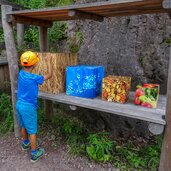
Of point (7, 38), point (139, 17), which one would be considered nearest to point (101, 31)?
point (139, 17)

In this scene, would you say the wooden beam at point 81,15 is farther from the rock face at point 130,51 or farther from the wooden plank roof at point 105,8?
the rock face at point 130,51

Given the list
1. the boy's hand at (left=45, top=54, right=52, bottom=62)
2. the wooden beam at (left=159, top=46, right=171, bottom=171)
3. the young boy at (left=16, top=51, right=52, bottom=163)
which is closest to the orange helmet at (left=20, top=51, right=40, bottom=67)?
the young boy at (left=16, top=51, right=52, bottom=163)

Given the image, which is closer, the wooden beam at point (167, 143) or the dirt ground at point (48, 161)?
the wooden beam at point (167, 143)

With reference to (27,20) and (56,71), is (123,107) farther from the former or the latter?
(27,20)

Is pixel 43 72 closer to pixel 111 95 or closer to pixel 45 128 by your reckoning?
pixel 111 95

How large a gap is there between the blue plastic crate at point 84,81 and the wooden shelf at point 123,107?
0.32ft

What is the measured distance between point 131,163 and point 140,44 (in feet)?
6.55

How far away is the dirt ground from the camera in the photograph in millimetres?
3328

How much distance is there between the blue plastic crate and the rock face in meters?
0.93

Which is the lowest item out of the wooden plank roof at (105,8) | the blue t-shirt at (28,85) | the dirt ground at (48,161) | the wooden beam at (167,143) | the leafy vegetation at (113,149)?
the dirt ground at (48,161)

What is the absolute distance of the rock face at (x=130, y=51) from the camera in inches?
150

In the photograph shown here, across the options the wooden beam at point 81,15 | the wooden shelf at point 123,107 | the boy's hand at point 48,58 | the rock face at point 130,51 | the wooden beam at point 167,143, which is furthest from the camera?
the rock face at point 130,51

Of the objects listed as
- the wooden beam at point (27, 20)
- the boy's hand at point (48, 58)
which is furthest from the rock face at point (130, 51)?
the boy's hand at point (48, 58)

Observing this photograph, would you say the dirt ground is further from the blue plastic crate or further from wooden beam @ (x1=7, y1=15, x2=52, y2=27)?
wooden beam @ (x1=7, y1=15, x2=52, y2=27)
